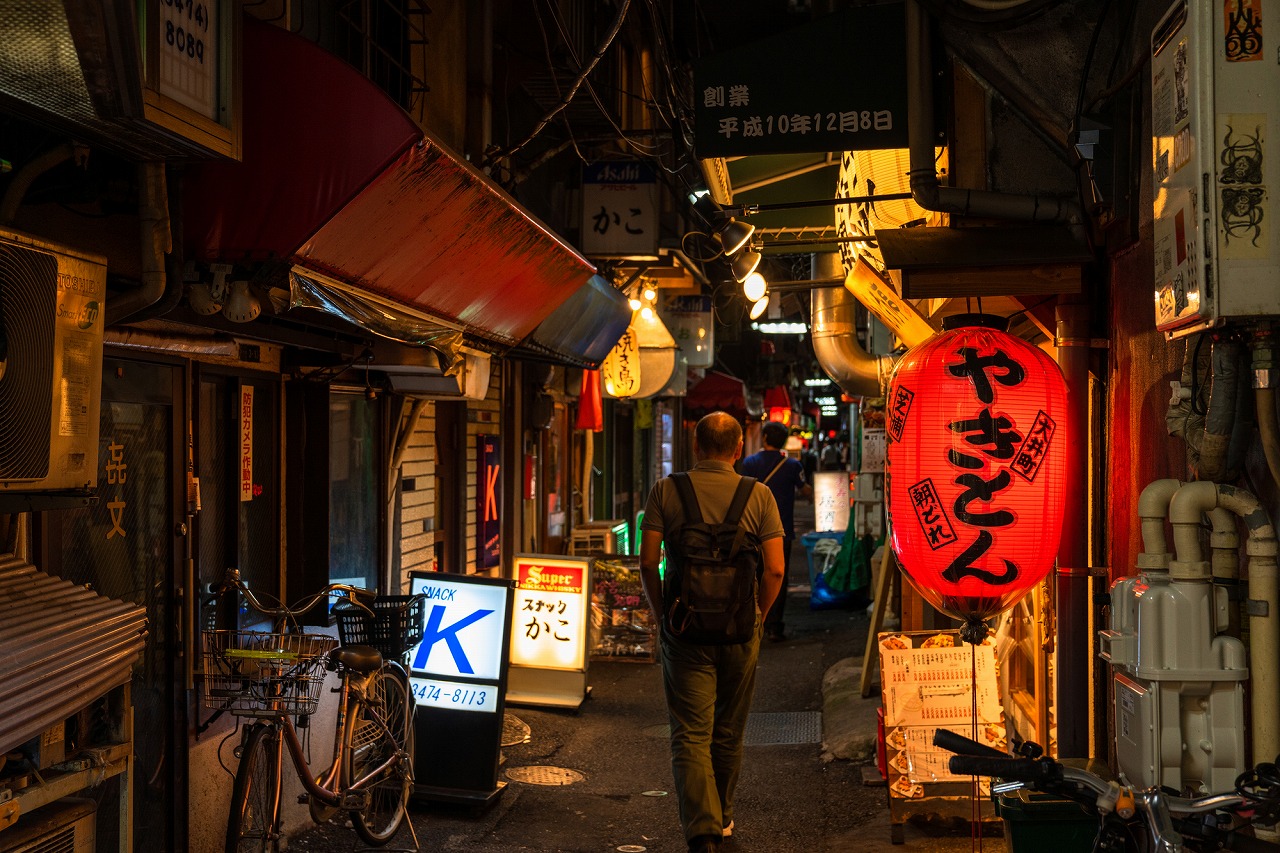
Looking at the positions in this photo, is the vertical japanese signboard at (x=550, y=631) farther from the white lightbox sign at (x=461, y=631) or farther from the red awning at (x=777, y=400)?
the red awning at (x=777, y=400)

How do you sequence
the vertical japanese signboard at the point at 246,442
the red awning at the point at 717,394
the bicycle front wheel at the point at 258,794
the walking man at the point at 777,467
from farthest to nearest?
the red awning at the point at 717,394, the walking man at the point at 777,467, the vertical japanese signboard at the point at 246,442, the bicycle front wheel at the point at 258,794

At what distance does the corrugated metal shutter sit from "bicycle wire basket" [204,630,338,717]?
133 cm

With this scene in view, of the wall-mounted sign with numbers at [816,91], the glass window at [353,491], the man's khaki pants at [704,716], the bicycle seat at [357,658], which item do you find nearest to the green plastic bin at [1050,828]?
the man's khaki pants at [704,716]

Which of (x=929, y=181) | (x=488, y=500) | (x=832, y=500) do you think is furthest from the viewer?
(x=832, y=500)

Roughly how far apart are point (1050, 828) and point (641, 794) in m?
5.22

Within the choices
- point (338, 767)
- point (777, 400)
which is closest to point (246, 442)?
point (338, 767)

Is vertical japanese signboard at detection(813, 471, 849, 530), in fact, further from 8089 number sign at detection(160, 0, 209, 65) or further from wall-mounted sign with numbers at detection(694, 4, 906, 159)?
8089 number sign at detection(160, 0, 209, 65)

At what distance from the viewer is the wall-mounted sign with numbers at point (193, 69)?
4859 mm


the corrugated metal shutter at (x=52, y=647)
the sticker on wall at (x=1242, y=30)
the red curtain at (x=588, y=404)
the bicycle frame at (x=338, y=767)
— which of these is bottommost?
the bicycle frame at (x=338, y=767)

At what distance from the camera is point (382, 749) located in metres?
7.85

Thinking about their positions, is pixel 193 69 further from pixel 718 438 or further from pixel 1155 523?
pixel 1155 523

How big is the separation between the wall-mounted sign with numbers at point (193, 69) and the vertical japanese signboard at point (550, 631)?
23.4 ft

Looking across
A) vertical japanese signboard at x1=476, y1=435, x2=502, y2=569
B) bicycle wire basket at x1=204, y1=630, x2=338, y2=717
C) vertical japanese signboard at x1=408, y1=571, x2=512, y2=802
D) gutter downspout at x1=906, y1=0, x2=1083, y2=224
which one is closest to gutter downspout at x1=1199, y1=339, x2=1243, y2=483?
gutter downspout at x1=906, y1=0, x2=1083, y2=224

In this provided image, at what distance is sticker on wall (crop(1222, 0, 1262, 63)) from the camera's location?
3811 mm
